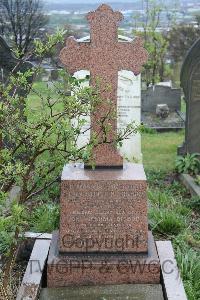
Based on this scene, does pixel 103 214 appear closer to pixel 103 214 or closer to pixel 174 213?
pixel 103 214

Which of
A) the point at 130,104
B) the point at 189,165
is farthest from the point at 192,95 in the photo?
the point at 130,104

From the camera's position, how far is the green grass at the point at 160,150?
10.3 m

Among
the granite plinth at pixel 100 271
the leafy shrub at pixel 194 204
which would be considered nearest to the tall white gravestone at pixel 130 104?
the leafy shrub at pixel 194 204

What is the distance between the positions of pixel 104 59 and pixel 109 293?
2069mm

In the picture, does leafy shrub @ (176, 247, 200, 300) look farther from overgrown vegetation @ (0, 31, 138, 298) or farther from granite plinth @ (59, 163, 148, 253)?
overgrown vegetation @ (0, 31, 138, 298)

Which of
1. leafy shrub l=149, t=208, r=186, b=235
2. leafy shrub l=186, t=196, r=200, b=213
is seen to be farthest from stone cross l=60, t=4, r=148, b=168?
leafy shrub l=186, t=196, r=200, b=213

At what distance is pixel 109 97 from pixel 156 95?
429 inches

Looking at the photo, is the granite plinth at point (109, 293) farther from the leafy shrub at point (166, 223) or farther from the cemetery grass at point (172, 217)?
A: the leafy shrub at point (166, 223)

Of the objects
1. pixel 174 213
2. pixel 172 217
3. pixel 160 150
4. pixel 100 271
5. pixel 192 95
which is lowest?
pixel 160 150

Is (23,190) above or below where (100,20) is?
below

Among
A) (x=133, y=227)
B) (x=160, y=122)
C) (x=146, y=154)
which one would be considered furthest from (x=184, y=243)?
(x=160, y=122)

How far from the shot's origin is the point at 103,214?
513cm

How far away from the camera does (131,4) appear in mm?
23047

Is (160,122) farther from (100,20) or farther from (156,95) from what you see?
(100,20)
